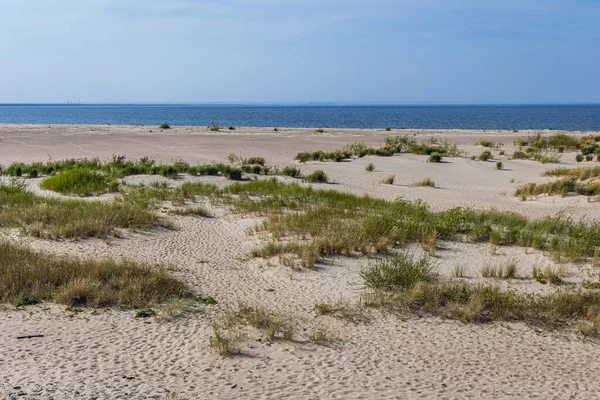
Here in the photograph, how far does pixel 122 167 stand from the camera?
24.3 m

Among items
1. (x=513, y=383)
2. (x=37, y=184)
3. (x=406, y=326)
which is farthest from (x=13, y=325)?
(x=37, y=184)

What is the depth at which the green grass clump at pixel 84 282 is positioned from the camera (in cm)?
859

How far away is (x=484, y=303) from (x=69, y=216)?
8.94 metres

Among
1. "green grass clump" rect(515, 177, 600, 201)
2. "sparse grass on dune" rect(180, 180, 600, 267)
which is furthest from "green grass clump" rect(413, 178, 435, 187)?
"sparse grass on dune" rect(180, 180, 600, 267)

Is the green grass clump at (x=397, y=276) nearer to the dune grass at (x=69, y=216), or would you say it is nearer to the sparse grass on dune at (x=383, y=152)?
the dune grass at (x=69, y=216)

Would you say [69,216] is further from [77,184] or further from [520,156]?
[520,156]

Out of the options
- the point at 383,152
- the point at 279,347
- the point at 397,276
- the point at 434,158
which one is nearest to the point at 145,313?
the point at 279,347

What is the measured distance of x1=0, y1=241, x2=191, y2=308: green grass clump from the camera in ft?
28.2

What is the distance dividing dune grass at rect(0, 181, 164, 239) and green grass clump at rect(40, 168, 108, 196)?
263 cm

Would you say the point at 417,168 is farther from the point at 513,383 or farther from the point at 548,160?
the point at 513,383

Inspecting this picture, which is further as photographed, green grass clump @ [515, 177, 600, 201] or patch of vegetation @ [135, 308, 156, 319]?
green grass clump @ [515, 177, 600, 201]

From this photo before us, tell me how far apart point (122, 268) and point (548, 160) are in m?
26.2

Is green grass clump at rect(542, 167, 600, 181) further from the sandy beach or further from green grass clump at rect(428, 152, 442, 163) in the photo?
the sandy beach

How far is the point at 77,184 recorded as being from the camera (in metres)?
18.9
